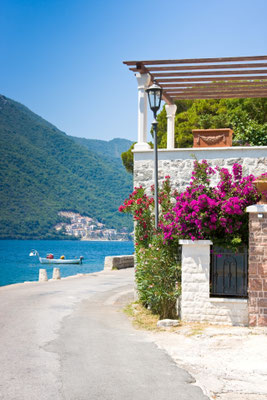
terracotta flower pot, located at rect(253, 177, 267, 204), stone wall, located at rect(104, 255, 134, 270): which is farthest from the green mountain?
terracotta flower pot, located at rect(253, 177, 267, 204)

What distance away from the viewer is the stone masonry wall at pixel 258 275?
1011 centimetres

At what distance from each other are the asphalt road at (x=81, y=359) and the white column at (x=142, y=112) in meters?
4.45

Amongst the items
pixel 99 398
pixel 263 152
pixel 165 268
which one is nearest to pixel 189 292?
pixel 165 268

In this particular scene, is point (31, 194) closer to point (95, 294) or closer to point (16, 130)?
point (16, 130)

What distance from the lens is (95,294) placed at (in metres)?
17.2

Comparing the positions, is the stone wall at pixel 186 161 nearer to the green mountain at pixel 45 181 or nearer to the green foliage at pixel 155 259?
the green foliage at pixel 155 259

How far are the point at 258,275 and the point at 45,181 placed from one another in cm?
15851

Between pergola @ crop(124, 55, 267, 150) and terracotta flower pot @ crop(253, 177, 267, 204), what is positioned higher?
pergola @ crop(124, 55, 267, 150)

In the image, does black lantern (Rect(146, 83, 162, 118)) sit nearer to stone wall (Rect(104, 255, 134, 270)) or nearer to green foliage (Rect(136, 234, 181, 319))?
green foliage (Rect(136, 234, 181, 319))

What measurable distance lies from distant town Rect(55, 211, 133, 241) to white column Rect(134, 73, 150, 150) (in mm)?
148071

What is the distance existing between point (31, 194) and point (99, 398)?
15167 centimetres

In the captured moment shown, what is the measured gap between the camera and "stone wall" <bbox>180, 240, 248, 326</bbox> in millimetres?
10445

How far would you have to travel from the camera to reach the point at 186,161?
12.8 metres

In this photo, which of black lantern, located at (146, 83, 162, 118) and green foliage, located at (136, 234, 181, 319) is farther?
black lantern, located at (146, 83, 162, 118)
